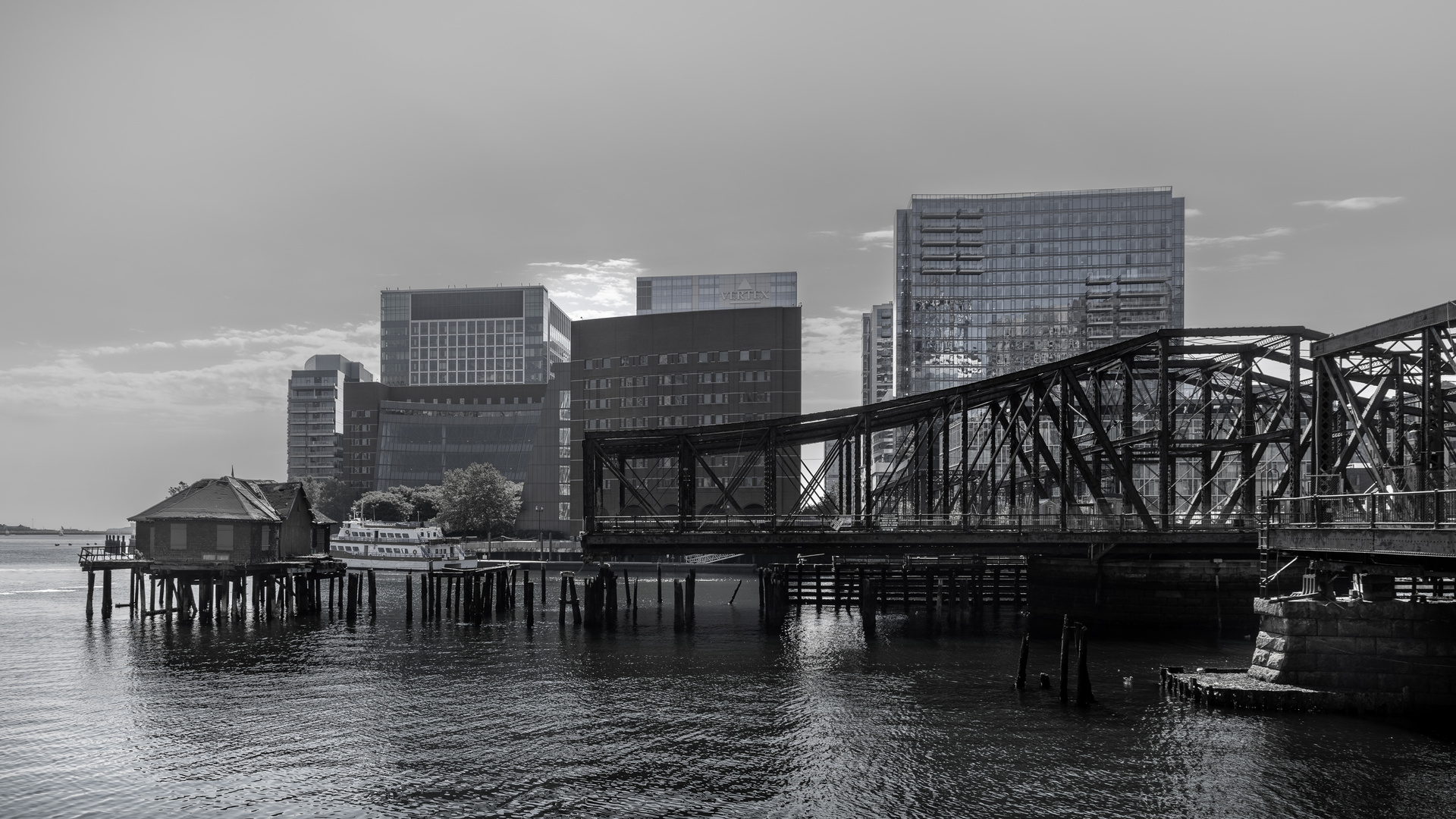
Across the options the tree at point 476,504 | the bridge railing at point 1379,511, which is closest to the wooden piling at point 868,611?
the bridge railing at point 1379,511

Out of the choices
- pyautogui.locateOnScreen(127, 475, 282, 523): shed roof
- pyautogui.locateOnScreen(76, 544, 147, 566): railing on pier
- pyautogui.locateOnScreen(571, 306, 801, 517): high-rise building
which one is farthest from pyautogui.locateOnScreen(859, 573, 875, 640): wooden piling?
pyautogui.locateOnScreen(571, 306, 801, 517): high-rise building

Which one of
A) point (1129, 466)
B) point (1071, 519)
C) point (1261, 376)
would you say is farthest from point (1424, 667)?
point (1071, 519)

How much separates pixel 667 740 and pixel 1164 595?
134 ft

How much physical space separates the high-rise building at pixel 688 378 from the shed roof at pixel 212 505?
8505cm

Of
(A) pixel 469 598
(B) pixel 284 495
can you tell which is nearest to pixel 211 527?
(B) pixel 284 495

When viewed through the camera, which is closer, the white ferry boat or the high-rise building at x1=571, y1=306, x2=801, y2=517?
the white ferry boat

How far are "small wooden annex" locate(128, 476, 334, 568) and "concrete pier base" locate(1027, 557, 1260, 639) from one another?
52.9 metres

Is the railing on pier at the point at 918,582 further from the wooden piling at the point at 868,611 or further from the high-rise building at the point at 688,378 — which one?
the high-rise building at the point at 688,378

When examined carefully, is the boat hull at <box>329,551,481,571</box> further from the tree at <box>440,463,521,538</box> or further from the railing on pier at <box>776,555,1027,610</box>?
the railing on pier at <box>776,555,1027,610</box>

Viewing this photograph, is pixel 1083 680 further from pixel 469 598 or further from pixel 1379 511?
pixel 469 598

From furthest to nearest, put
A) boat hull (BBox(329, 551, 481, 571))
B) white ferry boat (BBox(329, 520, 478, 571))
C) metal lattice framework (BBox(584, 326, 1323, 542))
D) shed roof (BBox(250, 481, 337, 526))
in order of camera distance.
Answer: white ferry boat (BBox(329, 520, 478, 571)) → boat hull (BBox(329, 551, 481, 571)) → shed roof (BBox(250, 481, 337, 526)) → metal lattice framework (BBox(584, 326, 1323, 542))

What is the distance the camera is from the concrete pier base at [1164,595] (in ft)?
217

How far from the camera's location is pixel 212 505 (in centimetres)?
7838

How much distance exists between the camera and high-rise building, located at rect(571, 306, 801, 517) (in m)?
170
